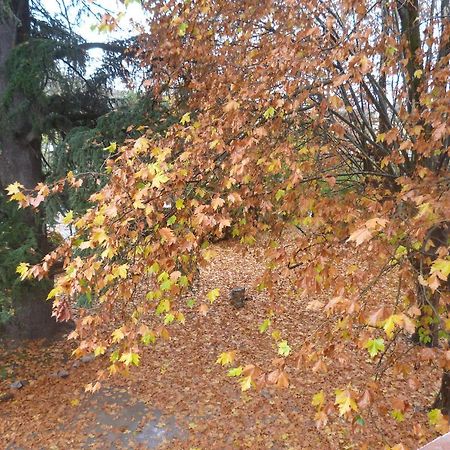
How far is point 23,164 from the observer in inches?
308

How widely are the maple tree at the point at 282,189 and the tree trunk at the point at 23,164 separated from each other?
2986 mm

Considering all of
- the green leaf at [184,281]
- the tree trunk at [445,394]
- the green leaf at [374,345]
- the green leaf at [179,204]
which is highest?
the green leaf at [179,204]

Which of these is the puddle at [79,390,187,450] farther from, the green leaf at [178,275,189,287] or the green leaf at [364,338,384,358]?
the green leaf at [364,338,384,358]

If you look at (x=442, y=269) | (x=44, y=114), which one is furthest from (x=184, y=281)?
(x=44, y=114)

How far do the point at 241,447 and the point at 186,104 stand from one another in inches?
195

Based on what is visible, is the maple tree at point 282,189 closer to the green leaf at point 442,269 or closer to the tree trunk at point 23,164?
the green leaf at point 442,269

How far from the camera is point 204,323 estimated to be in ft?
30.1

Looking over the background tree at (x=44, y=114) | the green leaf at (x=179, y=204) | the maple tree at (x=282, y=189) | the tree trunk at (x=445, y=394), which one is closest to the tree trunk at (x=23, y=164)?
the background tree at (x=44, y=114)

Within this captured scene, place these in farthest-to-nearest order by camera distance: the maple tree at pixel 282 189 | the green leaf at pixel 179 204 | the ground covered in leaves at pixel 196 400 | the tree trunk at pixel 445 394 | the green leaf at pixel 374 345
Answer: the ground covered in leaves at pixel 196 400 → the tree trunk at pixel 445 394 → the green leaf at pixel 179 204 → the maple tree at pixel 282 189 → the green leaf at pixel 374 345

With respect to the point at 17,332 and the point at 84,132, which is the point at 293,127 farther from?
the point at 17,332

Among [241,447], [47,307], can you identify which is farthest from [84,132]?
[241,447]

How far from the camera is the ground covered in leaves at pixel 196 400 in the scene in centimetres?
537

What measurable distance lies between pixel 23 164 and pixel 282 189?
577 centimetres

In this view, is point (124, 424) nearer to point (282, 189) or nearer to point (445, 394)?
point (282, 189)
